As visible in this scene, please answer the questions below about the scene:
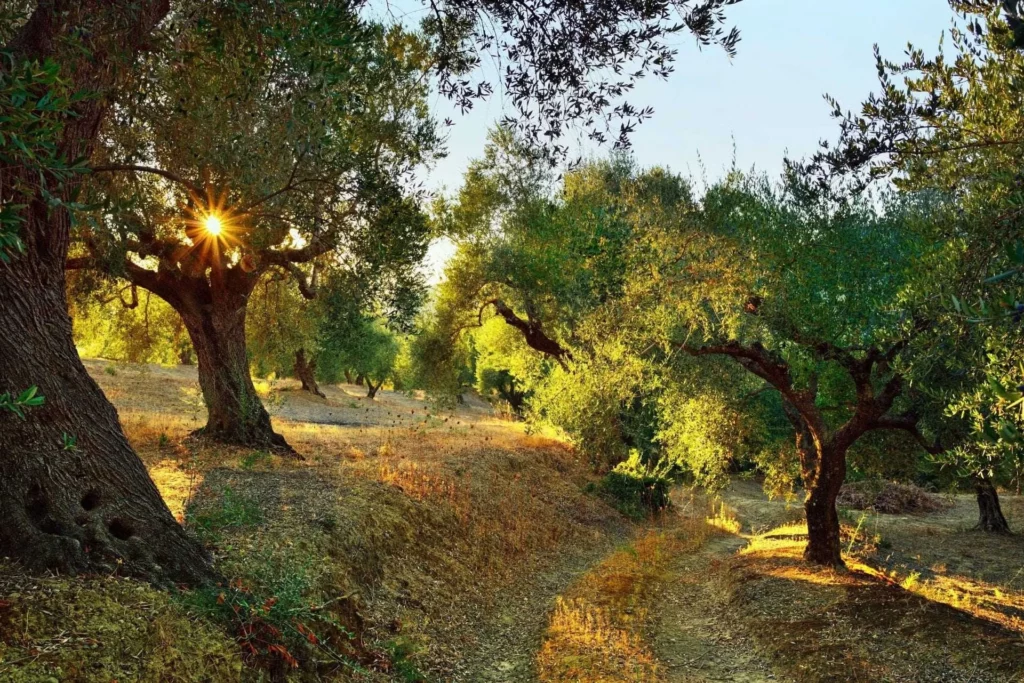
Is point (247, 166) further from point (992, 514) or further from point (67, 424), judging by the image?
point (992, 514)

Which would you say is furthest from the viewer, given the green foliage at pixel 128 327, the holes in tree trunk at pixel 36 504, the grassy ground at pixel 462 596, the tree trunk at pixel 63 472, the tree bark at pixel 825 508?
the green foliage at pixel 128 327

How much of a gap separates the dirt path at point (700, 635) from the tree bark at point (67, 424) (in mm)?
8067

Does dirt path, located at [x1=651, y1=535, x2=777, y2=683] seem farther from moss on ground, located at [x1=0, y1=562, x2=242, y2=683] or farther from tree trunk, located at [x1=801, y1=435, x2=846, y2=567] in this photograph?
moss on ground, located at [x1=0, y1=562, x2=242, y2=683]

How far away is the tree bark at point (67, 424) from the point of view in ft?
21.7

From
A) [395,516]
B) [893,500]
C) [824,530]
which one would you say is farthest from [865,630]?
[893,500]

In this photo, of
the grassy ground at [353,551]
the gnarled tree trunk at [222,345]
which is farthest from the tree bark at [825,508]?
the gnarled tree trunk at [222,345]

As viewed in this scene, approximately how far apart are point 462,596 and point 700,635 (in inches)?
191

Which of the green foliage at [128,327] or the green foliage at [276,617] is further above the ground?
the green foliage at [128,327]

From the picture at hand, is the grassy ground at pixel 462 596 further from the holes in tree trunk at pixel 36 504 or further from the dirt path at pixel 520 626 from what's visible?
the holes in tree trunk at pixel 36 504

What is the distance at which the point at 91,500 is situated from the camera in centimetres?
722

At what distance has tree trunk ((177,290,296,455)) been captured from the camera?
16969 mm

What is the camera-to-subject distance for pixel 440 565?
13.1m

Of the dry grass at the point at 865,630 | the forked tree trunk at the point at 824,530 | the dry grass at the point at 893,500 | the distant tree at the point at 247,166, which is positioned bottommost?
the dry grass at the point at 893,500

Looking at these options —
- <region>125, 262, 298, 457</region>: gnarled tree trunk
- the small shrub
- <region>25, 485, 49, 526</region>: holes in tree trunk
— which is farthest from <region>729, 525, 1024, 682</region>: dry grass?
<region>125, 262, 298, 457</region>: gnarled tree trunk
